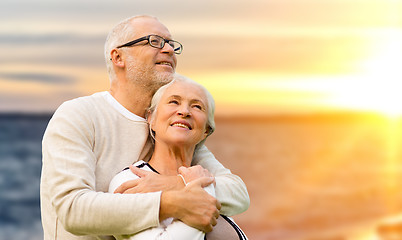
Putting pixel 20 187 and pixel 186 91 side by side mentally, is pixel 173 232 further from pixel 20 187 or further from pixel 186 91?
pixel 20 187

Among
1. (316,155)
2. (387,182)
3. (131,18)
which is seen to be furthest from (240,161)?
(131,18)

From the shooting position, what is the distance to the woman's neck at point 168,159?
11.0 feet

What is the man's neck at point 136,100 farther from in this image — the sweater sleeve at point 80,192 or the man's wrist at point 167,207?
the man's wrist at point 167,207

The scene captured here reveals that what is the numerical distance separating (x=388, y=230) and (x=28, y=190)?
12653 mm

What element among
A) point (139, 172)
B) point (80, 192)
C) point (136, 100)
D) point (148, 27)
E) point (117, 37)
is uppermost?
point (148, 27)

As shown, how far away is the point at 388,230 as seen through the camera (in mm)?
9672

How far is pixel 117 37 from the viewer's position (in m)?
3.83

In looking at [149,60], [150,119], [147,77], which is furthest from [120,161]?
[149,60]

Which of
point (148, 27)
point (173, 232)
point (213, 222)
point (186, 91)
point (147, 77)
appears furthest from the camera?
point (148, 27)

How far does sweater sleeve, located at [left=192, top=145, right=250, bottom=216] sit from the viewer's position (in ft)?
11.1

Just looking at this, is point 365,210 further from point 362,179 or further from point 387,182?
point 362,179

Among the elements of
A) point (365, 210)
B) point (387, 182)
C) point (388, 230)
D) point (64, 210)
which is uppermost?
point (387, 182)

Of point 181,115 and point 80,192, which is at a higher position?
point 181,115

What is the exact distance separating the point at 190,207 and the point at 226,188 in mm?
440
